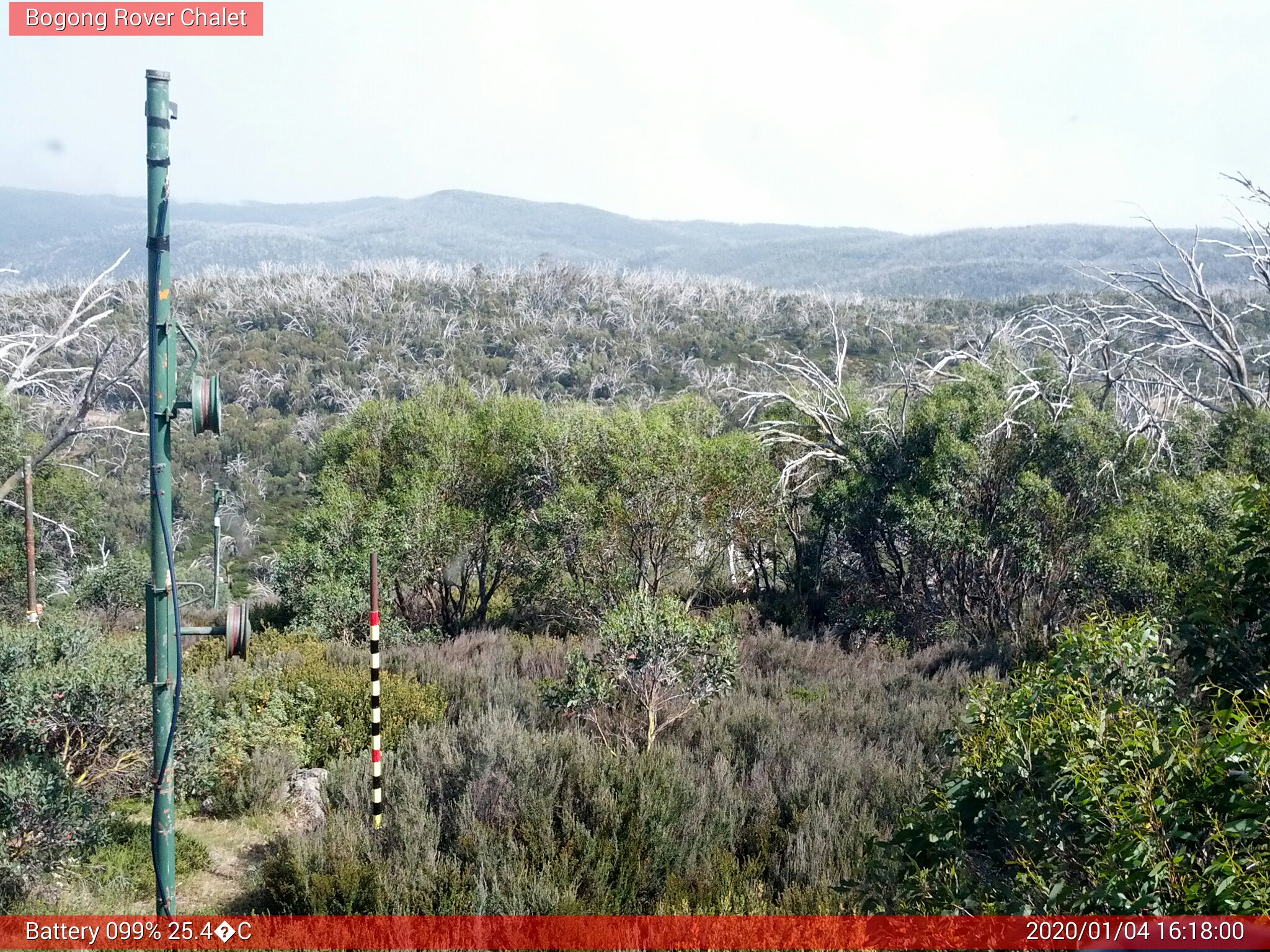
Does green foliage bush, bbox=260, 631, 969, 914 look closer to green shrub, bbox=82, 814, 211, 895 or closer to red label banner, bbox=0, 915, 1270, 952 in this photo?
red label banner, bbox=0, 915, 1270, 952

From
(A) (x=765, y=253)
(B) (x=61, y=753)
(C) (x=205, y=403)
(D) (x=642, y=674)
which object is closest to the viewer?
(C) (x=205, y=403)

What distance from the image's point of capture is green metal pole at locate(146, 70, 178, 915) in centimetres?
424

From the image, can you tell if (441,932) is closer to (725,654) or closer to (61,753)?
(61,753)

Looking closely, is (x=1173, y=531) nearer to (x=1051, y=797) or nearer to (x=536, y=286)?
(x=1051, y=797)

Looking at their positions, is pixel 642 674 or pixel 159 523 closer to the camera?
pixel 159 523

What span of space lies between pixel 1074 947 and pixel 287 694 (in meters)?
8.77

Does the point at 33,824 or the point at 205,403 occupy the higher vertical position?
the point at 205,403

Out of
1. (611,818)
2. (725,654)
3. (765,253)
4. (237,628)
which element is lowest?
(611,818)

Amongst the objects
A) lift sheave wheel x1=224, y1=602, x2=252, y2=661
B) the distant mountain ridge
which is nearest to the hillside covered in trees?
lift sheave wheel x1=224, y1=602, x2=252, y2=661

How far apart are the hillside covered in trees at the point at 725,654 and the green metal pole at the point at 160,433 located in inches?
63.7

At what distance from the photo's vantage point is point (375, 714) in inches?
259

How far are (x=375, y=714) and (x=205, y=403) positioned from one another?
122 inches

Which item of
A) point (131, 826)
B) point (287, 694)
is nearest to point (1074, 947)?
point (131, 826)

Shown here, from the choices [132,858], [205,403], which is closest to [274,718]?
[132,858]
